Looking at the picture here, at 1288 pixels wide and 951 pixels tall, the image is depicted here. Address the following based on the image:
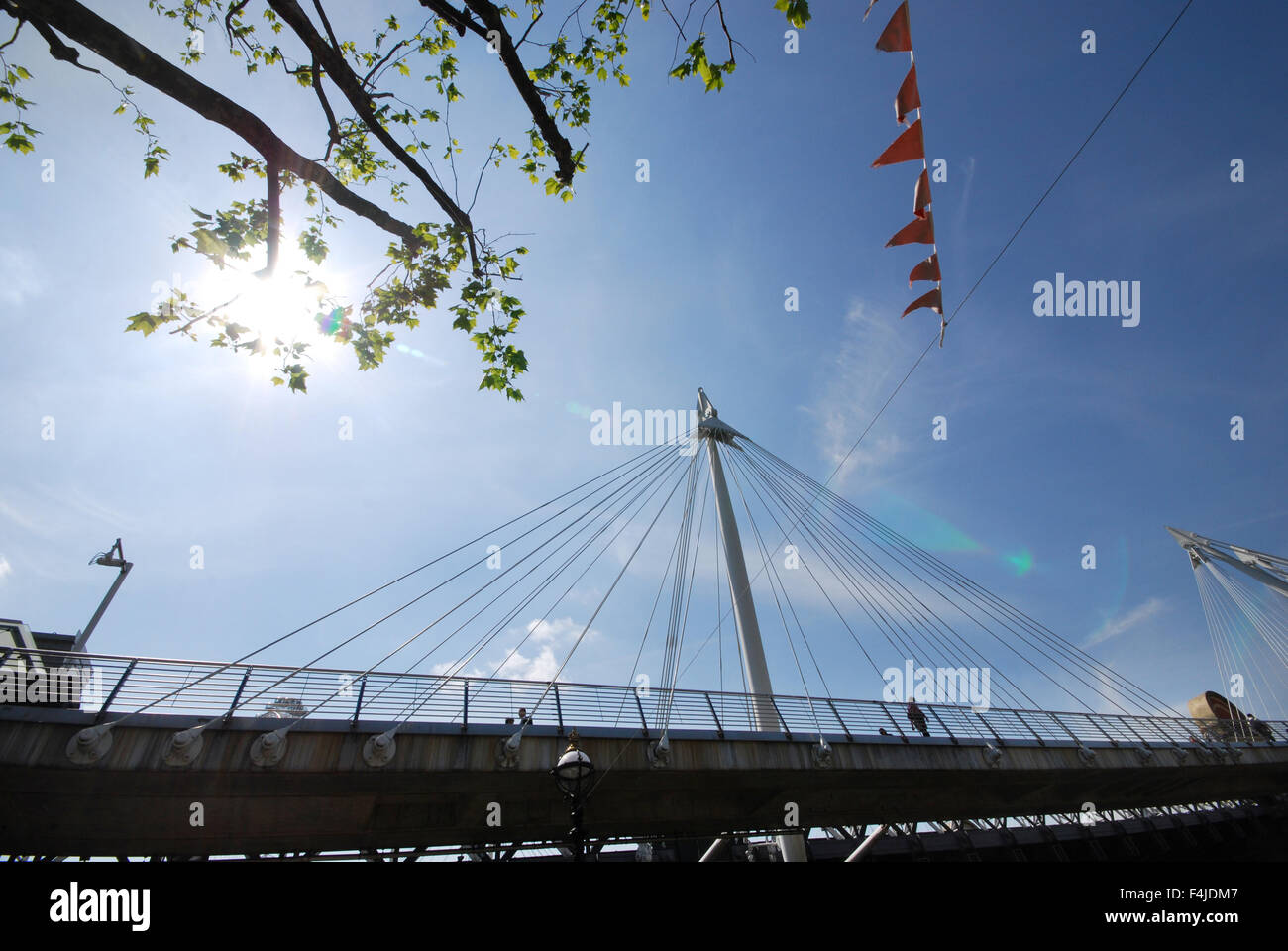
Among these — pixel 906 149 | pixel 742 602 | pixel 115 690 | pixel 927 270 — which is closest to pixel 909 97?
pixel 906 149

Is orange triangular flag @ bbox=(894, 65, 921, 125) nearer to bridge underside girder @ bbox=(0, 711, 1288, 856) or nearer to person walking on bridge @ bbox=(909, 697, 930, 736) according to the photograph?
bridge underside girder @ bbox=(0, 711, 1288, 856)

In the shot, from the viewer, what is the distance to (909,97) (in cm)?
960

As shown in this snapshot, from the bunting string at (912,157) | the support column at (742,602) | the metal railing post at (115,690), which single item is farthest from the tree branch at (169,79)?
the support column at (742,602)

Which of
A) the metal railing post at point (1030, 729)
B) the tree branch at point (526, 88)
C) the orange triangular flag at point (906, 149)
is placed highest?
the orange triangular flag at point (906, 149)

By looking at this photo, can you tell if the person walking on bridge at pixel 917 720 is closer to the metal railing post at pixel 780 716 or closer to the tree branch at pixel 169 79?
the metal railing post at pixel 780 716

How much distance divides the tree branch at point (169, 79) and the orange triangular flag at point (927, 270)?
396 inches

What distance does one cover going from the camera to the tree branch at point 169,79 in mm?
4668

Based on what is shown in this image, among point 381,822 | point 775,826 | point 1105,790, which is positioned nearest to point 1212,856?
point 1105,790

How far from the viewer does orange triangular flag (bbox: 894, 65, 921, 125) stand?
9562 millimetres

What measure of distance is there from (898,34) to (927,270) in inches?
164
